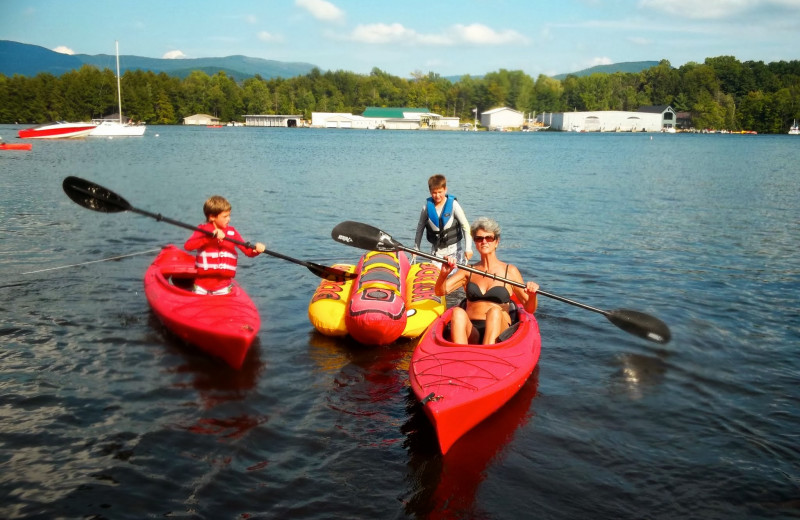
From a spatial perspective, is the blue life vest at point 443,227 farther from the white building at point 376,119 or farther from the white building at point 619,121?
the white building at point 619,121

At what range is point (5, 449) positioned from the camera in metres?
5.16

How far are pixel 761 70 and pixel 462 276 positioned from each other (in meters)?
149

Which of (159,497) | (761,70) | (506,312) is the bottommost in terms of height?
(159,497)

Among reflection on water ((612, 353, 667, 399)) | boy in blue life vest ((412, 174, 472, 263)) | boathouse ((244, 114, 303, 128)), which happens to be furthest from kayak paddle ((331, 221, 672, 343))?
boathouse ((244, 114, 303, 128))

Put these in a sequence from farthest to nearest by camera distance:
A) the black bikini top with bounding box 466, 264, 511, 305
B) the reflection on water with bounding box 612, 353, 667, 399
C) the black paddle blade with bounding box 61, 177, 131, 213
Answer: the black paddle blade with bounding box 61, 177, 131, 213 → the reflection on water with bounding box 612, 353, 667, 399 → the black bikini top with bounding box 466, 264, 511, 305

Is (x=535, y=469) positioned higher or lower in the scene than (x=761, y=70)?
lower

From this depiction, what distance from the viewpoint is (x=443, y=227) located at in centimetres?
888

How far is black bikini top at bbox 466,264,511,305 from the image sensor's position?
6.43m

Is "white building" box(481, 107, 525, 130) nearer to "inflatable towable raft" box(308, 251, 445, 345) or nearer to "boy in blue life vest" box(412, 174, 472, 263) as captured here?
"boy in blue life vest" box(412, 174, 472, 263)

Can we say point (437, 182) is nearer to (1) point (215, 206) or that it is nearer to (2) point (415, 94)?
(1) point (215, 206)

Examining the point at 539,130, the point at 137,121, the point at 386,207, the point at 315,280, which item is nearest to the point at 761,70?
the point at 539,130

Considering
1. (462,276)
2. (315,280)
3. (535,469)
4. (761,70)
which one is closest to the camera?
(535,469)

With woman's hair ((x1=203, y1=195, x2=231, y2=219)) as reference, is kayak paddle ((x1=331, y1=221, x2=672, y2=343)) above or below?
below

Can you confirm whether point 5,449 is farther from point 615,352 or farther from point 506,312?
point 615,352
